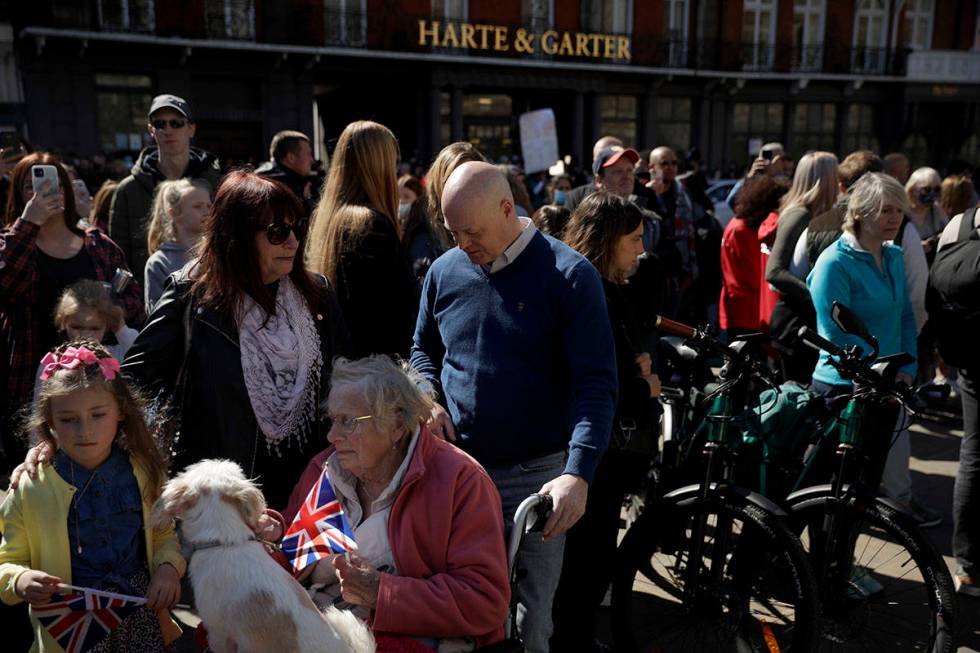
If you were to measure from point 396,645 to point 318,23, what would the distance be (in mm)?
Result: 20670

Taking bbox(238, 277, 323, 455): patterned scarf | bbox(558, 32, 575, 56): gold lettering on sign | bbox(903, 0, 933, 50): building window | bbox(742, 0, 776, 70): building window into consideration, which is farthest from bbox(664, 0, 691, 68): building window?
bbox(238, 277, 323, 455): patterned scarf

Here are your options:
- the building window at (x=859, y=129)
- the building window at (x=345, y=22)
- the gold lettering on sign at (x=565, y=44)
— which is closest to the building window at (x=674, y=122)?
the gold lettering on sign at (x=565, y=44)

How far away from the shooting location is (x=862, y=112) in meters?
28.9

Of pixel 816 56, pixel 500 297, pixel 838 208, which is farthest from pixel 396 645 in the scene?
pixel 816 56

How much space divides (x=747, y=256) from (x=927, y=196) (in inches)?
78.5

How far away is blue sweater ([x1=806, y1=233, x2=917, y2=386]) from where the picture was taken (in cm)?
378

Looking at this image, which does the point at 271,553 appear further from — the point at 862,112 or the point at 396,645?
the point at 862,112

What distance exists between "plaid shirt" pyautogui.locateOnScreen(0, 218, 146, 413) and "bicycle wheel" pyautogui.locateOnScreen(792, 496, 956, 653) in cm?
322

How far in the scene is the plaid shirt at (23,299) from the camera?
3.52 metres

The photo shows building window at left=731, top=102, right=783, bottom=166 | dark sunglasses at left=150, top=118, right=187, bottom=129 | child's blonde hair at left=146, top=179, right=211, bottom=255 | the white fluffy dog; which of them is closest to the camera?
Answer: the white fluffy dog

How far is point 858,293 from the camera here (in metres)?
3.80

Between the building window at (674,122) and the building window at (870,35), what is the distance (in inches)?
258

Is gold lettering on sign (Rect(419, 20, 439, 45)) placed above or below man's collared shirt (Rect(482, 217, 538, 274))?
above

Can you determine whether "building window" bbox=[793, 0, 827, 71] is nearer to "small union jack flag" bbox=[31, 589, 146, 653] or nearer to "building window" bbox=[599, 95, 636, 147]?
"building window" bbox=[599, 95, 636, 147]
